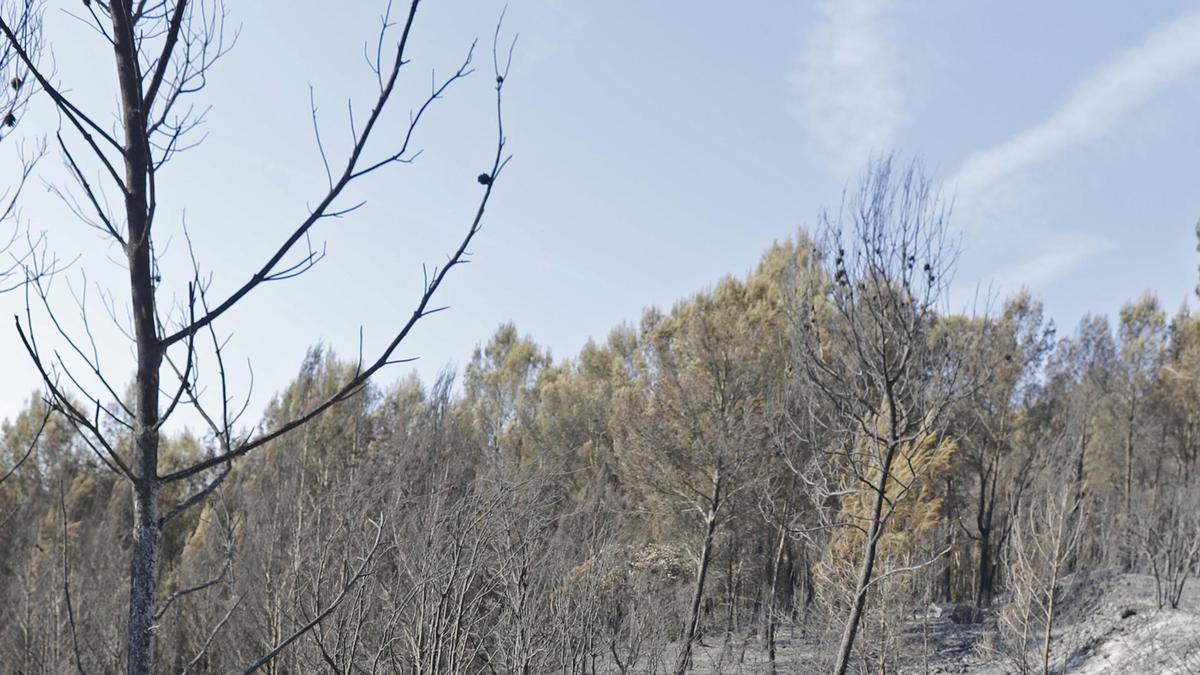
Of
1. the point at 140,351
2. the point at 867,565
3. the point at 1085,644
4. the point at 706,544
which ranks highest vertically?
the point at 706,544

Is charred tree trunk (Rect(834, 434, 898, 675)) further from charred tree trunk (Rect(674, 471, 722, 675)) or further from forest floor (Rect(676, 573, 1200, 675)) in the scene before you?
charred tree trunk (Rect(674, 471, 722, 675))

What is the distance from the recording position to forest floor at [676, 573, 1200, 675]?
609 inches

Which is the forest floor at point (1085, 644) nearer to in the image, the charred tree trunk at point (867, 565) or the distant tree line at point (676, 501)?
the distant tree line at point (676, 501)

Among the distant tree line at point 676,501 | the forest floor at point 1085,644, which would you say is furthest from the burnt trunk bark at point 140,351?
the forest floor at point 1085,644

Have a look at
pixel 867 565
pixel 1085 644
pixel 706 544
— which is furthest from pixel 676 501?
pixel 867 565

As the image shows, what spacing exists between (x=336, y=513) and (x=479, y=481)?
399cm

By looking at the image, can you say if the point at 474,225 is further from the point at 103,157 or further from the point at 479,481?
the point at 479,481

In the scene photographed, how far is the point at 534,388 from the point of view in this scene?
37.0 m

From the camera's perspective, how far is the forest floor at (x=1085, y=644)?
609 inches

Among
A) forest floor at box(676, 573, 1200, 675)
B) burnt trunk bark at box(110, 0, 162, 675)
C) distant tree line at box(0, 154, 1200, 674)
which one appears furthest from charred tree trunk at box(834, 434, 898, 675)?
forest floor at box(676, 573, 1200, 675)

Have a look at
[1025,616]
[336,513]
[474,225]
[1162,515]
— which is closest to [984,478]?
[1162,515]

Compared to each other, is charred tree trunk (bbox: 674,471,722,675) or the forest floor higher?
charred tree trunk (bbox: 674,471,722,675)

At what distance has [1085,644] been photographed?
1895 cm

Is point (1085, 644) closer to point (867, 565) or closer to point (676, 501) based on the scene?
point (676, 501)
